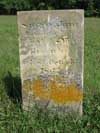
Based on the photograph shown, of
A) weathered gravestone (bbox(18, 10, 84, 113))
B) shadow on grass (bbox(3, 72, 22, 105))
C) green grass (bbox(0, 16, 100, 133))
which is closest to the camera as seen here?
green grass (bbox(0, 16, 100, 133))

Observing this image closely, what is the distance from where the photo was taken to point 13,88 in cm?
717

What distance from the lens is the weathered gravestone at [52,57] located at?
5.83 meters

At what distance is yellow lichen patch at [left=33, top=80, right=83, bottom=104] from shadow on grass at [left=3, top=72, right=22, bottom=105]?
0.47 meters

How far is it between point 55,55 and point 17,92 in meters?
1.28

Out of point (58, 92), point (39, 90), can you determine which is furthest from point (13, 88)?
point (58, 92)

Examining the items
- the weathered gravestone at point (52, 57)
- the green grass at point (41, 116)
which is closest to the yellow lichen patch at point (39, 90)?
the weathered gravestone at point (52, 57)

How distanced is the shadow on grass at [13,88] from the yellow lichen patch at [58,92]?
472 millimetres

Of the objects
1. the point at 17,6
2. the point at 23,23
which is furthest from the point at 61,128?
the point at 17,6

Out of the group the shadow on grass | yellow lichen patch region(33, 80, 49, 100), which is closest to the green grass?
the shadow on grass

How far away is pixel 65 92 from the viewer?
6090mm

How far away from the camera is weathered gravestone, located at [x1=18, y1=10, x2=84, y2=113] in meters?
5.83

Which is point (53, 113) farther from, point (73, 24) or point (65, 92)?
point (73, 24)

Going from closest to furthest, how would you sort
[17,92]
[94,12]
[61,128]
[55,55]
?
[61,128] → [55,55] → [17,92] → [94,12]

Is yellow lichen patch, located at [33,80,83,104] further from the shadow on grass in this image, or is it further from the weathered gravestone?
the shadow on grass
